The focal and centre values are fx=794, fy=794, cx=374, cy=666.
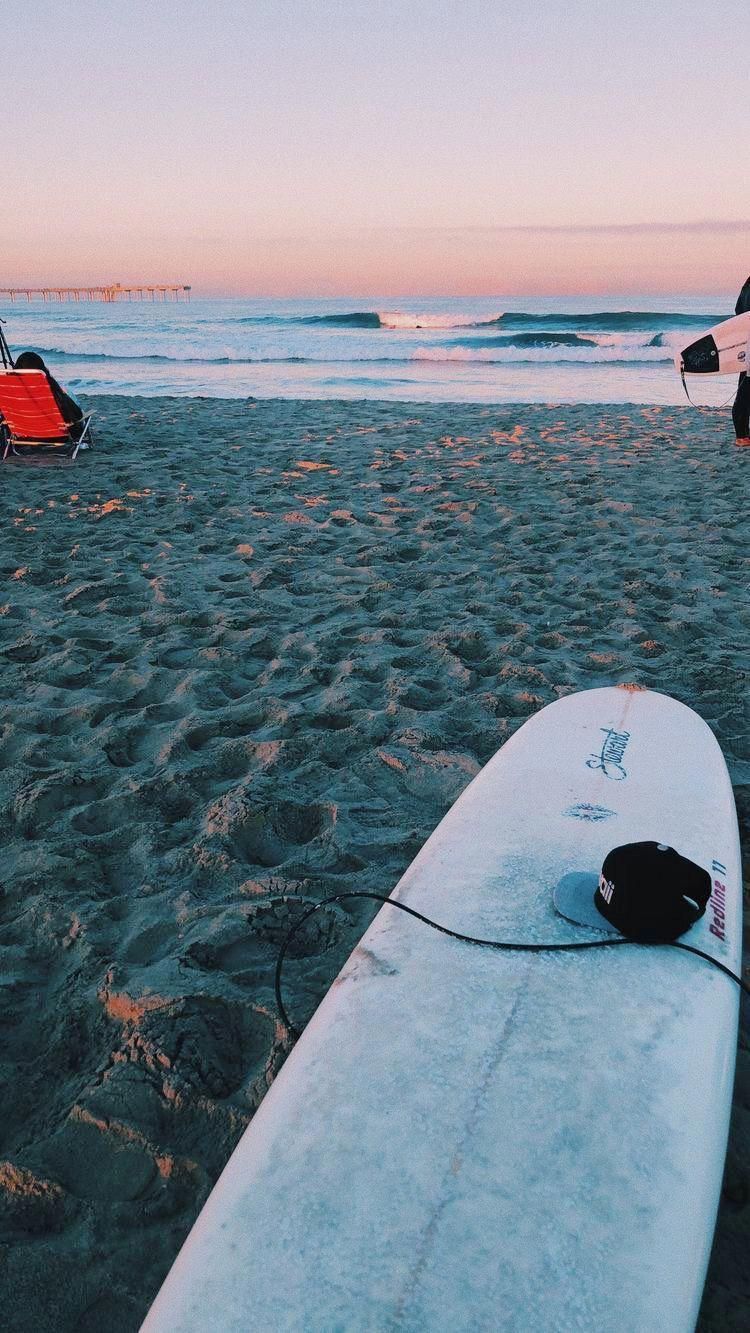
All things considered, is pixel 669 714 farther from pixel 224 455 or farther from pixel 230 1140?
pixel 224 455

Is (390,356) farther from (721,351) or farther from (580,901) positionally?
(580,901)

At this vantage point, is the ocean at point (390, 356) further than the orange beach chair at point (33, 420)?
Yes

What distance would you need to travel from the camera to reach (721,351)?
7.09m

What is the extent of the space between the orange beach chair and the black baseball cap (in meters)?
7.09

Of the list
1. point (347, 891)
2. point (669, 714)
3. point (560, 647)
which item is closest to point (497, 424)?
point (560, 647)

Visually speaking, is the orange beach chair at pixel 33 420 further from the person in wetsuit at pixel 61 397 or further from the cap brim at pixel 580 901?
the cap brim at pixel 580 901

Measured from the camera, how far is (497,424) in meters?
9.73

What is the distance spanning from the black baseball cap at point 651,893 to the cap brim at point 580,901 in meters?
0.02

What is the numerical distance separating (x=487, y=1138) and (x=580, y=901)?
601mm

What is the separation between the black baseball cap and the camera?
5.32ft

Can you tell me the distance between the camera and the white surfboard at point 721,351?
691 centimetres

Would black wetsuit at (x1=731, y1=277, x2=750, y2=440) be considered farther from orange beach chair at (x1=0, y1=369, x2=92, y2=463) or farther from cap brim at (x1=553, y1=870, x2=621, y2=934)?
cap brim at (x1=553, y1=870, x2=621, y2=934)

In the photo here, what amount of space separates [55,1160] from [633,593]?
3656 mm

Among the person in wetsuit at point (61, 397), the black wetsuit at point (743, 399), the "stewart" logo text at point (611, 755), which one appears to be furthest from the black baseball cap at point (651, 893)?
the person in wetsuit at point (61, 397)
